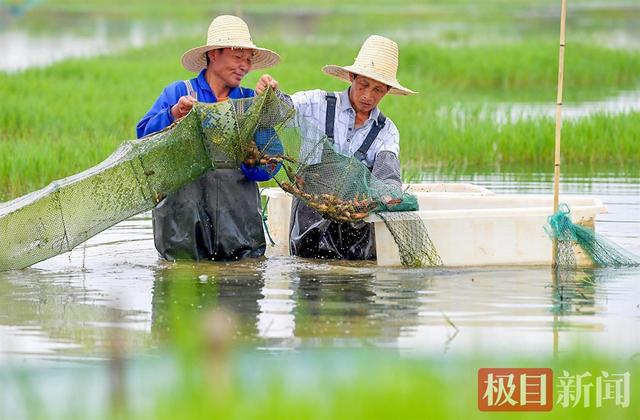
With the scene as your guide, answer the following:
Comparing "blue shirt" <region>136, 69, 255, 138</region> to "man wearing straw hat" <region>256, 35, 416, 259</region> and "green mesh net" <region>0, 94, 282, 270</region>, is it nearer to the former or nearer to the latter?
"green mesh net" <region>0, 94, 282, 270</region>

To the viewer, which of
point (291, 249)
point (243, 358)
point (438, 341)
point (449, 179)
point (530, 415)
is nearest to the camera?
point (530, 415)

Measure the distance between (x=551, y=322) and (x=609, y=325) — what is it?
0.23 metres

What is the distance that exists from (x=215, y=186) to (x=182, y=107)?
0.54m

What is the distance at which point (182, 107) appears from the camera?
250 inches

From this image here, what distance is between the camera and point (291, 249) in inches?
279

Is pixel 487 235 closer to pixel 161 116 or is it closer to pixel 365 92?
pixel 365 92

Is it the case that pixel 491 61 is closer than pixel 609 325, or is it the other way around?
A: pixel 609 325

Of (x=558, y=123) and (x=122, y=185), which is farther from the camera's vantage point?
(x=122, y=185)

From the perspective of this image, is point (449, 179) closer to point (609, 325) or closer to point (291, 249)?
point (291, 249)

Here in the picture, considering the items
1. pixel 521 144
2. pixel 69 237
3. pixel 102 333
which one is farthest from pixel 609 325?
pixel 521 144

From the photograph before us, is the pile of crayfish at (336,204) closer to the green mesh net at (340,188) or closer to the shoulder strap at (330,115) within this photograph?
the green mesh net at (340,188)

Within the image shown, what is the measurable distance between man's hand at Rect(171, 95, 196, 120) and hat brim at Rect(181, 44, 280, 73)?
294 millimetres

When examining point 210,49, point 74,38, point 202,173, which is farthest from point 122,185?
point 74,38

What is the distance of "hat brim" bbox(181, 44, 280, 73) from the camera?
21.3ft
